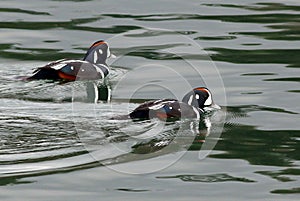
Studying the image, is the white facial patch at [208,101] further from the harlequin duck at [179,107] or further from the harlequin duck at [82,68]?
the harlequin duck at [82,68]

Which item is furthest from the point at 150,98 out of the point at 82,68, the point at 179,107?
the point at 82,68

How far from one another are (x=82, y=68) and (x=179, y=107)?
2.34 meters

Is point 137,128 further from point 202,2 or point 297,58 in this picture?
point 202,2

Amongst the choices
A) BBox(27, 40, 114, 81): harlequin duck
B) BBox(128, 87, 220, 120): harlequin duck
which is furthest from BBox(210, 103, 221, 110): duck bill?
BBox(27, 40, 114, 81): harlequin duck

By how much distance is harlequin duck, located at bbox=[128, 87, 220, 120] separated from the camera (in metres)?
11.2

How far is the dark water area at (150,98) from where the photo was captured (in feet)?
30.5

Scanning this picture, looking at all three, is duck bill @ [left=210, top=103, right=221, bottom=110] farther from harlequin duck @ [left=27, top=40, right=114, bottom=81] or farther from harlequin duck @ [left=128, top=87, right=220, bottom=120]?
harlequin duck @ [left=27, top=40, right=114, bottom=81]

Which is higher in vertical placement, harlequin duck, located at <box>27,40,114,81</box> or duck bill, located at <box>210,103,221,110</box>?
harlequin duck, located at <box>27,40,114,81</box>

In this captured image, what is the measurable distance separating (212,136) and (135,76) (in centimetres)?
298

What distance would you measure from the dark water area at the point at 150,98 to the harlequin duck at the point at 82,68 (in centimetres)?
13

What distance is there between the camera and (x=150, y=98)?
12430 mm

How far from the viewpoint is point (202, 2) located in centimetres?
1773

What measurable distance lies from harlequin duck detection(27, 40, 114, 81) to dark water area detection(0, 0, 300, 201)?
0.13 m

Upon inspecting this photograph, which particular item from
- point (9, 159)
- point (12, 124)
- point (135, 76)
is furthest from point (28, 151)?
point (135, 76)
